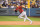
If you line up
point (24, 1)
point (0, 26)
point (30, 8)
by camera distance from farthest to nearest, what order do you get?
point (24, 1)
point (30, 8)
point (0, 26)

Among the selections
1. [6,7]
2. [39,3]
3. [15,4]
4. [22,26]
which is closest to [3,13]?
[6,7]

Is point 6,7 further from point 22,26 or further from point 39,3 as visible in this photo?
point 22,26

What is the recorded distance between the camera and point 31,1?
13.7 m

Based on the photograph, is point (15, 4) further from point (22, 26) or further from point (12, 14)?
point (22, 26)

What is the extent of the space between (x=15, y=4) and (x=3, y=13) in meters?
1.90

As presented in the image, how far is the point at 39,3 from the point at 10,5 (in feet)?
12.5

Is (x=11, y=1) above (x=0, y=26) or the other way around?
above

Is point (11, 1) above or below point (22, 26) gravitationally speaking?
above

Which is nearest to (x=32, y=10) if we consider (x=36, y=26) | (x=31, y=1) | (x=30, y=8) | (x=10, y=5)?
(x=30, y=8)

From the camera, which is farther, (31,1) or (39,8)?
(31,1)

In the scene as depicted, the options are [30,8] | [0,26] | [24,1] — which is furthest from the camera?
[24,1]

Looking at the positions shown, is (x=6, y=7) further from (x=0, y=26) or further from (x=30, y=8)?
(x=0, y=26)

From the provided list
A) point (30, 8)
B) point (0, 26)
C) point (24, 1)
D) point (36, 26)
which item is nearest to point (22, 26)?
point (36, 26)

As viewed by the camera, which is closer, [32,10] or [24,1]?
[32,10]
